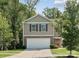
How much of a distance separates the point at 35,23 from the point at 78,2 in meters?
28.1

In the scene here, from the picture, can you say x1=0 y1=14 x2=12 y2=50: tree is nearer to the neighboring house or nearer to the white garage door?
Answer: the white garage door

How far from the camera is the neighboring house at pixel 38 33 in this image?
2441 inches

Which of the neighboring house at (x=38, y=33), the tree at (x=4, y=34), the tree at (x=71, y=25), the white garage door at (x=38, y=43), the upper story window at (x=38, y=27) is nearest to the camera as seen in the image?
the tree at (x=71, y=25)

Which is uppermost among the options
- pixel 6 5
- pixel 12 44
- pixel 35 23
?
pixel 6 5

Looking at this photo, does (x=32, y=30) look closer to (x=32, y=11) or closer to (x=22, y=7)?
(x=22, y=7)

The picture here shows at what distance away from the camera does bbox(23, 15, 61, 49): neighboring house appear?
62.0 m

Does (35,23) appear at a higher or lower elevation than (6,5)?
lower

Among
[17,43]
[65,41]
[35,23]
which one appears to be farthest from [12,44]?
[65,41]

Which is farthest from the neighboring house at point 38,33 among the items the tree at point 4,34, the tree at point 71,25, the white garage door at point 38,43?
the tree at point 71,25

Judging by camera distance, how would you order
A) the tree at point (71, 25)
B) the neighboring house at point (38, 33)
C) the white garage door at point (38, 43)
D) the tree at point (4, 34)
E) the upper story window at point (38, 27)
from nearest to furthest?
the tree at point (71, 25)
the tree at point (4, 34)
the white garage door at point (38, 43)
the neighboring house at point (38, 33)
the upper story window at point (38, 27)

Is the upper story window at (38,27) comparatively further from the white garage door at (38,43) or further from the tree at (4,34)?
the tree at (4,34)

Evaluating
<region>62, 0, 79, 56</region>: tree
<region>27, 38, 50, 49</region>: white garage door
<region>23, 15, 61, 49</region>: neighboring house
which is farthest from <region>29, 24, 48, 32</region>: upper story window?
<region>62, 0, 79, 56</region>: tree

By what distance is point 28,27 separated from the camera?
6275 cm

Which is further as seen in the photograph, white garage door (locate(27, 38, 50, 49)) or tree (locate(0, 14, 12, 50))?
white garage door (locate(27, 38, 50, 49))
